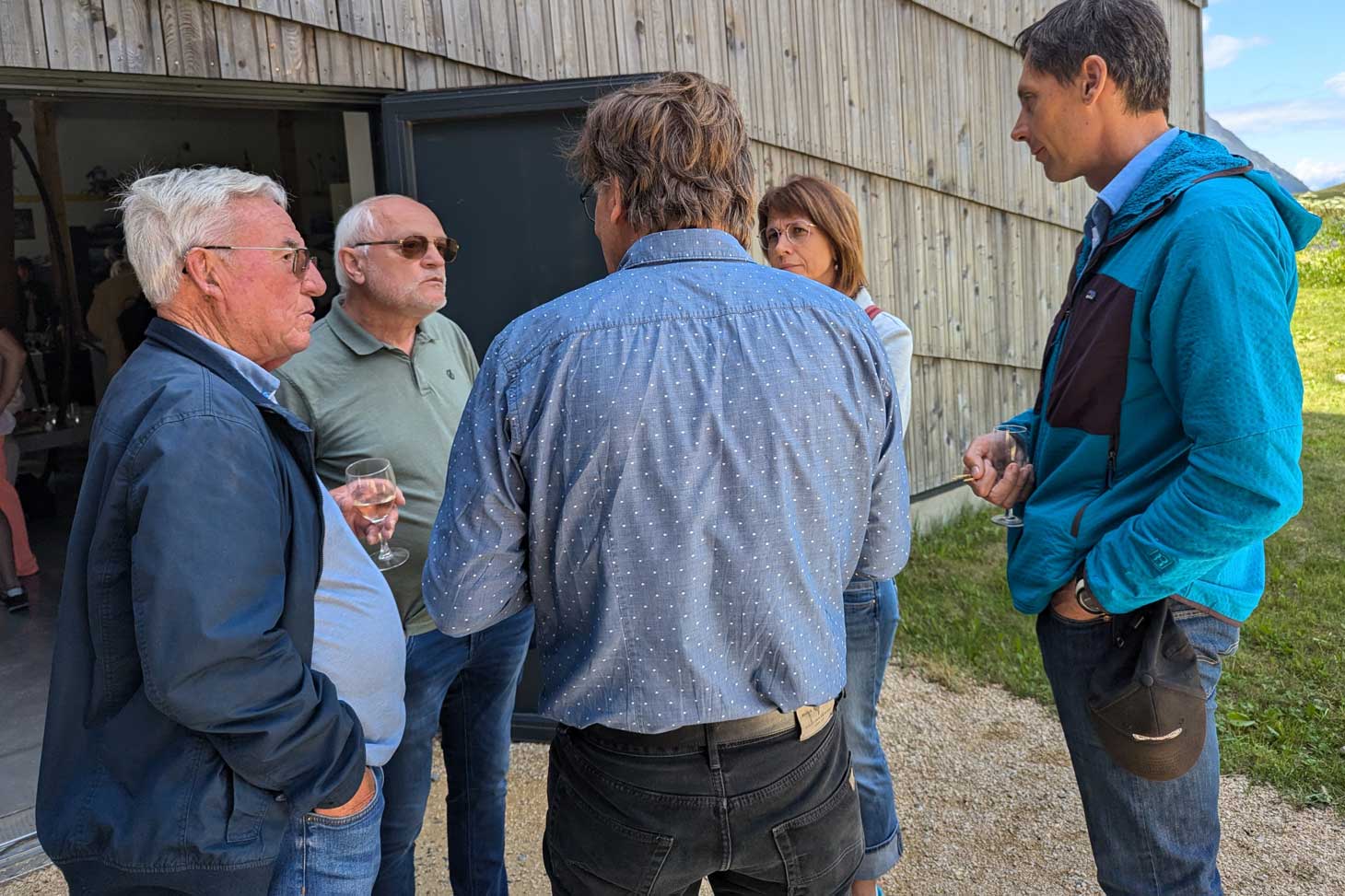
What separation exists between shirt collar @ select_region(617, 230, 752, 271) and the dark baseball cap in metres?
1.12

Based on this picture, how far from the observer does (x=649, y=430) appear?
1606 millimetres

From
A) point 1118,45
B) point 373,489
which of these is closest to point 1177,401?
point 1118,45

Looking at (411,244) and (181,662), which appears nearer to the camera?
(181,662)

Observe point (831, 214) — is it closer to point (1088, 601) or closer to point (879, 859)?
point (1088, 601)

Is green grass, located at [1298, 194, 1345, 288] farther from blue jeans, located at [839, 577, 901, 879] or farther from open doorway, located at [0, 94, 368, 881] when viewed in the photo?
blue jeans, located at [839, 577, 901, 879]

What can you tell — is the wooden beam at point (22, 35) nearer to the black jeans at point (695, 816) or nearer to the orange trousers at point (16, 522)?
the black jeans at point (695, 816)

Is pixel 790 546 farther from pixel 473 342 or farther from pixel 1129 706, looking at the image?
pixel 473 342

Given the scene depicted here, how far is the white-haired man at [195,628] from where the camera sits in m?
1.61

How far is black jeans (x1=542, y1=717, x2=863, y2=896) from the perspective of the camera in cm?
174

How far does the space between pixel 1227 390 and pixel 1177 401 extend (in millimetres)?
128

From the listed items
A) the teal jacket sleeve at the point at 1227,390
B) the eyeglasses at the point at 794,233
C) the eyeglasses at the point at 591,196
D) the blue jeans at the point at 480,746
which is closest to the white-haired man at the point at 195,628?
the eyeglasses at the point at 591,196

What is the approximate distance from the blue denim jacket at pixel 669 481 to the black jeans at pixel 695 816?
10 centimetres

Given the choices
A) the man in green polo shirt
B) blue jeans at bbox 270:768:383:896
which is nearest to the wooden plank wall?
the man in green polo shirt

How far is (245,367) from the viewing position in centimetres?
191
